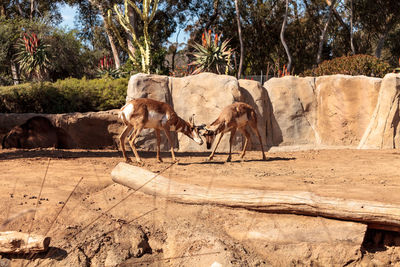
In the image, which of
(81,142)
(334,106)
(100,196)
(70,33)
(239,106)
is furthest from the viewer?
(70,33)

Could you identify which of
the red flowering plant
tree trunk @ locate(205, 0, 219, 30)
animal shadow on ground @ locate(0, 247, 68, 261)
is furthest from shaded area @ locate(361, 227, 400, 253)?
tree trunk @ locate(205, 0, 219, 30)

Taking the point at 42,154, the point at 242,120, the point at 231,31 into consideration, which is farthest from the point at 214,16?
the point at 42,154

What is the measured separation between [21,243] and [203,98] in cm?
825

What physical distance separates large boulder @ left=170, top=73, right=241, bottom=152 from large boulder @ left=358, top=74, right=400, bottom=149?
3.63 meters

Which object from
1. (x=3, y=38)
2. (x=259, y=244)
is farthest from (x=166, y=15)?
(x=259, y=244)

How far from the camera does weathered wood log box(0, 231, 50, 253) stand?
3.75 m

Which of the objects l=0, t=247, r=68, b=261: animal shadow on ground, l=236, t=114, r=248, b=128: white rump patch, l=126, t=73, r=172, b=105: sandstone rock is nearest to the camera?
l=0, t=247, r=68, b=261: animal shadow on ground

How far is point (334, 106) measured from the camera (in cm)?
1235

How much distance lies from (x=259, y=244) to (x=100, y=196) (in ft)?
7.42

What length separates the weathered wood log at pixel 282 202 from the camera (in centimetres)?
445

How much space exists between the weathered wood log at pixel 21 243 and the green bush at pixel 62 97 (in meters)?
9.00

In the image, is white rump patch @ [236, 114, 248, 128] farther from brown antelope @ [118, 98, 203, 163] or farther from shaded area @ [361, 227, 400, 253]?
shaded area @ [361, 227, 400, 253]

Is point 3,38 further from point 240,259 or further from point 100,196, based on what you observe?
point 240,259

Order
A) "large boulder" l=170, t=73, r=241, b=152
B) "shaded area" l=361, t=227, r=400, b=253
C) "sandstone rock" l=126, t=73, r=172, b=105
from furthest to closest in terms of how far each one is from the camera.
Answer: "large boulder" l=170, t=73, r=241, b=152 → "sandstone rock" l=126, t=73, r=172, b=105 → "shaded area" l=361, t=227, r=400, b=253
